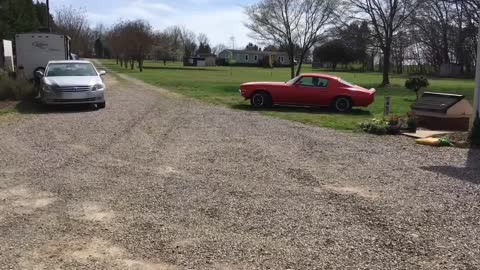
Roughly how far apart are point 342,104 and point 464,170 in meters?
10.4

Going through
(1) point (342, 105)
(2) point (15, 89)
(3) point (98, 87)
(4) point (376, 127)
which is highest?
(3) point (98, 87)

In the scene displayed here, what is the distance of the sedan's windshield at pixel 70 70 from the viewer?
1744cm

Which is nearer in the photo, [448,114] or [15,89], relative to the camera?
[448,114]

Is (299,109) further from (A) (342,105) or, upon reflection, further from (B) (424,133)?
(B) (424,133)

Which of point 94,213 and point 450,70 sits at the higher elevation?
point 450,70

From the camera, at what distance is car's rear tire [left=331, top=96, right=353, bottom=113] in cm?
1878

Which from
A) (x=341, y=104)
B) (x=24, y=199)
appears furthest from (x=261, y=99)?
(x=24, y=199)

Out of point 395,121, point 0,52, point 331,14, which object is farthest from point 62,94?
point 331,14

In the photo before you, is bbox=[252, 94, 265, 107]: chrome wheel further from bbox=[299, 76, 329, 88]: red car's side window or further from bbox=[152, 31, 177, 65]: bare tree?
bbox=[152, 31, 177, 65]: bare tree

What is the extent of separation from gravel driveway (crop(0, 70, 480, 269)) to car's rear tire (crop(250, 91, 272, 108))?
771cm

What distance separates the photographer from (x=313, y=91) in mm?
18938

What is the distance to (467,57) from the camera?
76.1 metres

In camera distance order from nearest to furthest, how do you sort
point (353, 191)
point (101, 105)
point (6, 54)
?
1. point (353, 191)
2. point (101, 105)
3. point (6, 54)

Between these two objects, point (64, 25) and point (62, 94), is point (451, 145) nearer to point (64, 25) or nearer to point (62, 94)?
point (62, 94)
